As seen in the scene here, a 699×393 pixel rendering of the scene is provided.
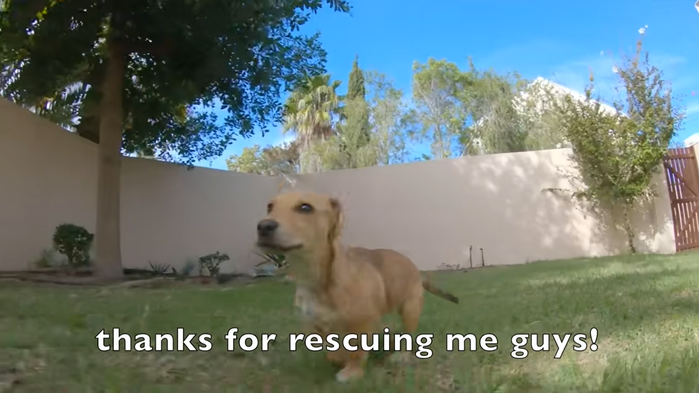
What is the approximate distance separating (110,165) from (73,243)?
1.45 metres

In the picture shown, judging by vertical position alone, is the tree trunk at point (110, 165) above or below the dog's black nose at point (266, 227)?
above

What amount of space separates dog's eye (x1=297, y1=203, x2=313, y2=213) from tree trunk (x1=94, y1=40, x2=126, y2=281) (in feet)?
22.8

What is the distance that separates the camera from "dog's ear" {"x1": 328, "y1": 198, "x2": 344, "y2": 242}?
245 centimetres

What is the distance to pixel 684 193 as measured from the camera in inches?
461

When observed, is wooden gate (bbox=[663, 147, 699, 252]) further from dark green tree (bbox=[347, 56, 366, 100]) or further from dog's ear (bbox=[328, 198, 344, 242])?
dark green tree (bbox=[347, 56, 366, 100])

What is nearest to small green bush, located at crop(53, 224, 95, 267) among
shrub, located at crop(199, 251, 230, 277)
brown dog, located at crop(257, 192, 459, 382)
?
shrub, located at crop(199, 251, 230, 277)

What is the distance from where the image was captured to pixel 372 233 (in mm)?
13125

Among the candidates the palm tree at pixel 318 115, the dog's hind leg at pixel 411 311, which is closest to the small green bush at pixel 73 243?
the dog's hind leg at pixel 411 311

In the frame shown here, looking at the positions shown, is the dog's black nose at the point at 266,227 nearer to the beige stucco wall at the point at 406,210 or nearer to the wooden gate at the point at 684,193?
the beige stucco wall at the point at 406,210

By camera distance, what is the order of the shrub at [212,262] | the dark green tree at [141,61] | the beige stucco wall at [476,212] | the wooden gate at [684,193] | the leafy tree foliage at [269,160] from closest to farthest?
the dark green tree at [141,61]
the shrub at [212,262]
the wooden gate at [684,193]
the beige stucco wall at [476,212]
the leafy tree foliage at [269,160]

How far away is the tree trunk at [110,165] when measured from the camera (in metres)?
8.39

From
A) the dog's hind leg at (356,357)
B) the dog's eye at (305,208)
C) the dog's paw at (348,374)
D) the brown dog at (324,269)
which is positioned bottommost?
the dog's paw at (348,374)

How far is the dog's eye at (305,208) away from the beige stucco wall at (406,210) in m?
8.08

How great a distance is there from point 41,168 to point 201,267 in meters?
3.46
